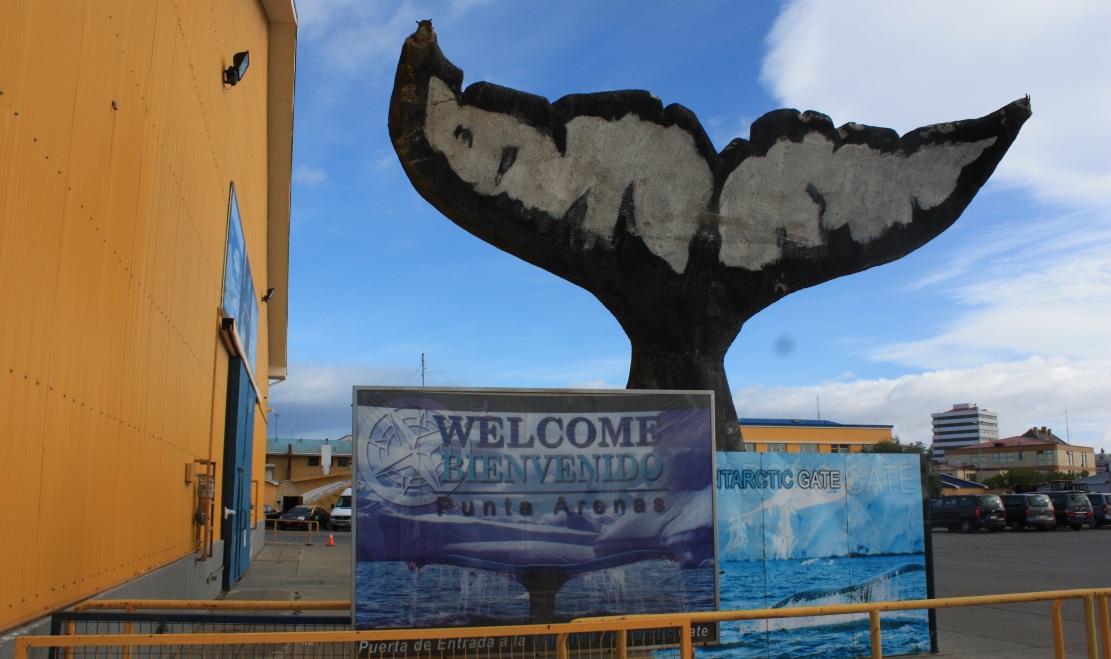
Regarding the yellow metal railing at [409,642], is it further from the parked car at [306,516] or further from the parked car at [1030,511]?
the parked car at [306,516]

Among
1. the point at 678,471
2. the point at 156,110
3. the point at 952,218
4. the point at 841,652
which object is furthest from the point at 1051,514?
the point at 156,110

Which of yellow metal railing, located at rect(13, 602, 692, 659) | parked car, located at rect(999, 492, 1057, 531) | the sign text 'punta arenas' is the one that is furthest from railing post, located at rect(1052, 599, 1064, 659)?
parked car, located at rect(999, 492, 1057, 531)

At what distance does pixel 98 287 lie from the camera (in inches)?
267

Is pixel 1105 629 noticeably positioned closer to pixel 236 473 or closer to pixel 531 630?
pixel 531 630

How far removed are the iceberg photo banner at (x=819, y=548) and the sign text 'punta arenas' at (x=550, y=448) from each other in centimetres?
156

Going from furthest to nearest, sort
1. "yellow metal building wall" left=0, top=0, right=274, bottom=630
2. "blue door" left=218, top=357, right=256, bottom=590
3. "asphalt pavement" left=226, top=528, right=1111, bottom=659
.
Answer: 1. "blue door" left=218, top=357, right=256, bottom=590
2. "asphalt pavement" left=226, top=528, right=1111, bottom=659
3. "yellow metal building wall" left=0, top=0, right=274, bottom=630

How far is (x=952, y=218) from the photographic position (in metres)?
11.2

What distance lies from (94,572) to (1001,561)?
67.3 ft

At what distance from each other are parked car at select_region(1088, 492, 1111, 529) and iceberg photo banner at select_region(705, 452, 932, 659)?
34.6 metres

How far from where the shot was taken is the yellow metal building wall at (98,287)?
5.14 metres

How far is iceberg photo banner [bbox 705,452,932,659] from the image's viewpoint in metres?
8.52

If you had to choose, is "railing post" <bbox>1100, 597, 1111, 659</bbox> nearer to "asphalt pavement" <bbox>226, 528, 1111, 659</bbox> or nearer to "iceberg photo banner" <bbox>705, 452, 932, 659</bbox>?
"iceberg photo banner" <bbox>705, 452, 932, 659</bbox>

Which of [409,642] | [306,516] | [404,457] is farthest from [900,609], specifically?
[306,516]

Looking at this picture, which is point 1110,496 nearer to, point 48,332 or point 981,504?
point 981,504
